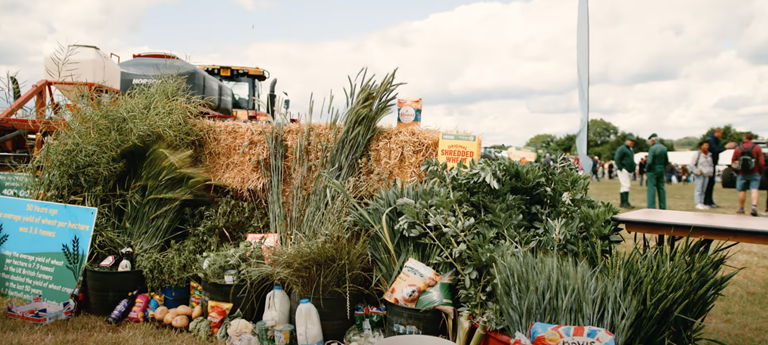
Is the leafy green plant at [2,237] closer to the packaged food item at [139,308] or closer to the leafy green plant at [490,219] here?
the packaged food item at [139,308]

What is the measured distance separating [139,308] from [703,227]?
3436 mm

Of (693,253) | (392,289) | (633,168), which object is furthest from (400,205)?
(633,168)

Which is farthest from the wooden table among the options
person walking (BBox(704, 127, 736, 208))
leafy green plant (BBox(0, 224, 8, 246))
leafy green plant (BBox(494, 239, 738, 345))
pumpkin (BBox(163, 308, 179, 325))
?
person walking (BBox(704, 127, 736, 208))

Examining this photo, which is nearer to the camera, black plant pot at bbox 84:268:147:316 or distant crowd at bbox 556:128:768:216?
black plant pot at bbox 84:268:147:316

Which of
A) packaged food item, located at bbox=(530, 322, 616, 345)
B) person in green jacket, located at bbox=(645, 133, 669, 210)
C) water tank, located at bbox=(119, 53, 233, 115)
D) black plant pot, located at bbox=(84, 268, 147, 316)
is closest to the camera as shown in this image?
packaged food item, located at bbox=(530, 322, 616, 345)

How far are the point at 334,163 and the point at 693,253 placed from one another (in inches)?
88.9

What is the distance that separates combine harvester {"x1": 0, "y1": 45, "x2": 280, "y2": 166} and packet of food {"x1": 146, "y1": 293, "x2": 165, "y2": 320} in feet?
5.00

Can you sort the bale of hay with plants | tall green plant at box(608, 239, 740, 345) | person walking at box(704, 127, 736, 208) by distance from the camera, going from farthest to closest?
1. person walking at box(704, 127, 736, 208)
2. the bale of hay with plants
3. tall green plant at box(608, 239, 740, 345)

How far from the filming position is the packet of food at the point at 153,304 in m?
3.20

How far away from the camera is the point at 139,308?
126 inches

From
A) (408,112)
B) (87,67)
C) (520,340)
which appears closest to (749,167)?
(408,112)

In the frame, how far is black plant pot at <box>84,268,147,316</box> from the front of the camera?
3283 millimetres

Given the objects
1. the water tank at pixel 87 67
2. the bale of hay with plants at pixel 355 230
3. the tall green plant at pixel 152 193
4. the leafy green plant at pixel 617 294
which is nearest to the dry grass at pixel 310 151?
the bale of hay with plants at pixel 355 230

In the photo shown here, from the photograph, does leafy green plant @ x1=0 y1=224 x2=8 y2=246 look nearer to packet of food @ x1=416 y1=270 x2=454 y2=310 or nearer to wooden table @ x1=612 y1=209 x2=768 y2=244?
packet of food @ x1=416 y1=270 x2=454 y2=310
